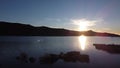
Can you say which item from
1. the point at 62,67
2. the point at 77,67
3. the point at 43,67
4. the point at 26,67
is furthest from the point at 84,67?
the point at 26,67

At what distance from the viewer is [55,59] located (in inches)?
2254

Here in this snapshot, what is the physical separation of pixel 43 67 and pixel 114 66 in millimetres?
18708

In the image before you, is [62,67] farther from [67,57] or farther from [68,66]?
[67,57]

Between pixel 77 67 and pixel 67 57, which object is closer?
pixel 77 67

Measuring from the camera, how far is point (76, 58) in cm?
5878

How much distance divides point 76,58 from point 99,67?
39.5ft

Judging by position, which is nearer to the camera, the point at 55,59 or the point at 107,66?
the point at 107,66

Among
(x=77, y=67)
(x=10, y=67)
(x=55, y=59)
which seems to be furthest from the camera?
(x=55, y=59)

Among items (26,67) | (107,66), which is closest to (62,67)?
(26,67)

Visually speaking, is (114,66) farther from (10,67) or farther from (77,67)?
(10,67)

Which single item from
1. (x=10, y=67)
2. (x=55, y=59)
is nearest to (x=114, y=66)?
(x=55, y=59)

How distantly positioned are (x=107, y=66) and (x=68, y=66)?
10.5 m

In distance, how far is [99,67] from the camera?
47812mm

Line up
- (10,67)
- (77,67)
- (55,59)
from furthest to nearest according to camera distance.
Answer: (55,59) < (77,67) < (10,67)
